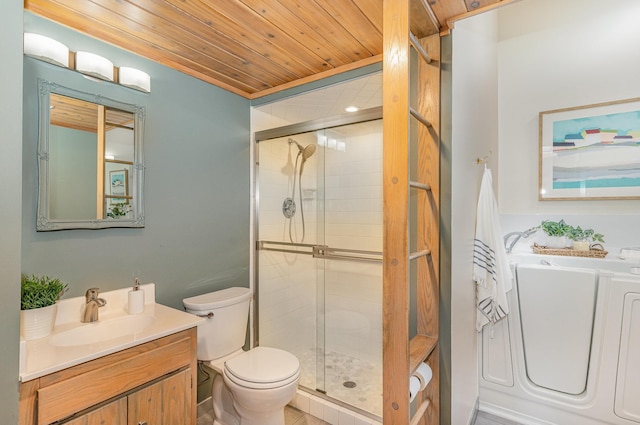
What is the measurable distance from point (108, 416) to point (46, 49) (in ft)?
5.57

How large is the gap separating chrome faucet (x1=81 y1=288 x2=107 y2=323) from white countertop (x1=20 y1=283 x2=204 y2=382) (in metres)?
0.03

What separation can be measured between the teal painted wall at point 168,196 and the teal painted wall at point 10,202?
0.73m

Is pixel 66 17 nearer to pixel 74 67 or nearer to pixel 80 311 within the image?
pixel 74 67

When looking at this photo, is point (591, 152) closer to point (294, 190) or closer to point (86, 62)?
point (294, 190)

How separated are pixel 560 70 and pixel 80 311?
12.2 feet

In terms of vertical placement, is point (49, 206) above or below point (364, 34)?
below

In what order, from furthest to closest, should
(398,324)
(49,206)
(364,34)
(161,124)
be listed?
(161,124)
(364,34)
(49,206)
(398,324)

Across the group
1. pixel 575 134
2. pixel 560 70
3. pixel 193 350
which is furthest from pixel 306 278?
pixel 560 70

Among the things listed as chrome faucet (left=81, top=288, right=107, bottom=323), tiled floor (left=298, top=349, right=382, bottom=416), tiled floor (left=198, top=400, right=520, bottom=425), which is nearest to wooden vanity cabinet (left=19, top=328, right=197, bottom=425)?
chrome faucet (left=81, top=288, right=107, bottom=323)

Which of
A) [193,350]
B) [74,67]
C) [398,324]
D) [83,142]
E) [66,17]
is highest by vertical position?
[66,17]

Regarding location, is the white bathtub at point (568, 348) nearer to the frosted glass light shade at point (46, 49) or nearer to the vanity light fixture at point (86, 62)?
the vanity light fixture at point (86, 62)

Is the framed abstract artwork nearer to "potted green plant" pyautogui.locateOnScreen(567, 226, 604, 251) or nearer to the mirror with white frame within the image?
"potted green plant" pyautogui.locateOnScreen(567, 226, 604, 251)

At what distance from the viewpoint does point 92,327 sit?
4.97 ft

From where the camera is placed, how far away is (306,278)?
98.2 inches
